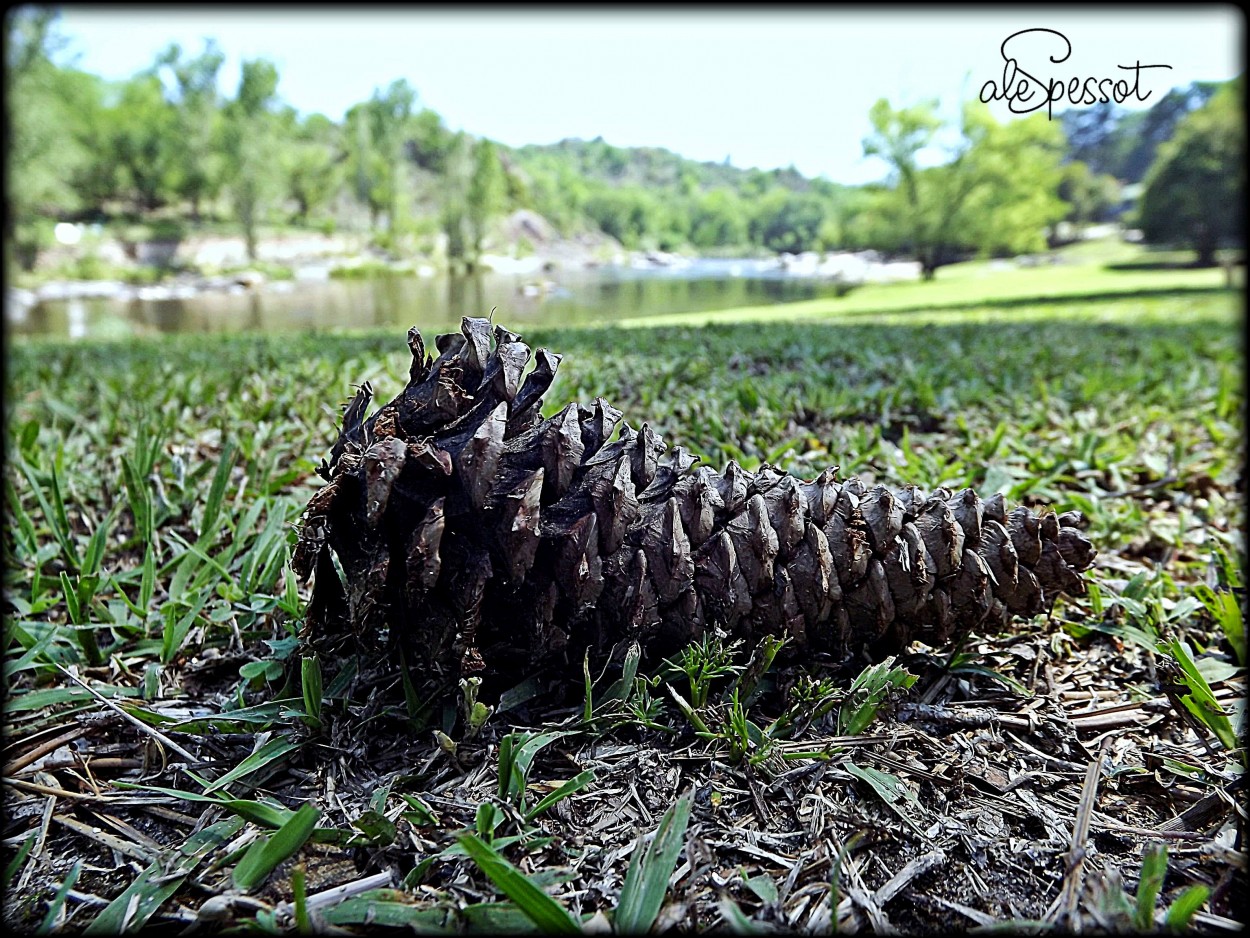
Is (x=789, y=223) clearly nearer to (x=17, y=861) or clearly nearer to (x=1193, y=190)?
(x=1193, y=190)

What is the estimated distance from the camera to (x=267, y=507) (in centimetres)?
163

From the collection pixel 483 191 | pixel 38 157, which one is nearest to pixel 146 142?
pixel 38 157

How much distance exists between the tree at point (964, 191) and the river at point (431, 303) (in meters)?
4.94

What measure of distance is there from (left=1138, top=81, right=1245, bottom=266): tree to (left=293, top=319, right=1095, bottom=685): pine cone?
359 inches

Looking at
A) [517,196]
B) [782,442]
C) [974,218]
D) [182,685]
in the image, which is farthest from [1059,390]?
[974,218]

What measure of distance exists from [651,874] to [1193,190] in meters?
→ 15.7

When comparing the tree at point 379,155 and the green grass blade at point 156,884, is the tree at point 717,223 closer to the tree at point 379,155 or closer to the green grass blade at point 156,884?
the tree at point 379,155

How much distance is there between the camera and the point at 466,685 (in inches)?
35.6

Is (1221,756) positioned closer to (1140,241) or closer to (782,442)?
(782,442)

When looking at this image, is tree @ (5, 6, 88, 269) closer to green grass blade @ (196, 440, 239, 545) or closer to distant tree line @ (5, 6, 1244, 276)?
distant tree line @ (5, 6, 1244, 276)

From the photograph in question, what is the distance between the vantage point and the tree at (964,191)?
2184 centimetres

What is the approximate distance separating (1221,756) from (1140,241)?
21944 mm

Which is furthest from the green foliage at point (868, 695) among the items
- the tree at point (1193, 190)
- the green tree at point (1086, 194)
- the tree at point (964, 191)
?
the green tree at point (1086, 194)

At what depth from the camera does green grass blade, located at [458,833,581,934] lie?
26.9 inches
